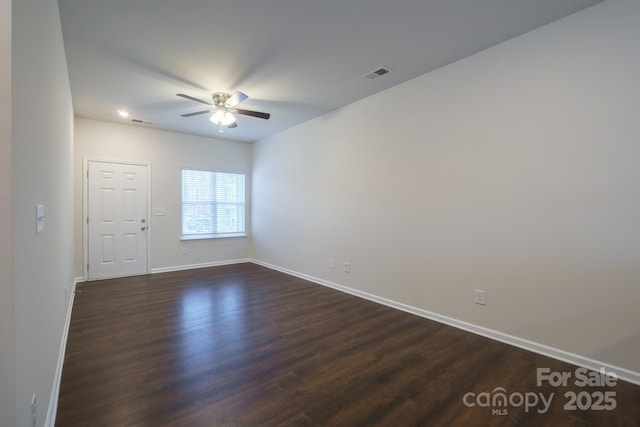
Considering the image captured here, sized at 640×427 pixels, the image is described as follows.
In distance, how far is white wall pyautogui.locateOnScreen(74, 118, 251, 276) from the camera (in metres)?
4.85

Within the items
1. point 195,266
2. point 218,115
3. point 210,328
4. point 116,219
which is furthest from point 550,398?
point 116,219

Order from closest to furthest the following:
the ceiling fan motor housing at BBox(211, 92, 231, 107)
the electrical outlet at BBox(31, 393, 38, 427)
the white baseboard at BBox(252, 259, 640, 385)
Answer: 1. the electrical outlet at BBox(31, 393, 38, 427)
2. the white baseboard at BBox(252, 259, 640, 385)
3. the ceiling fan motor housing at BBox(211, 92, 231, 107)

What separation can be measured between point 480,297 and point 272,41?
323 centimetres

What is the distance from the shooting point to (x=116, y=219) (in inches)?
201

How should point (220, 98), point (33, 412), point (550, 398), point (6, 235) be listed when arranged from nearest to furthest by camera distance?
point (6, 235), point (33, 412), point (550, 398), point (220, 98)

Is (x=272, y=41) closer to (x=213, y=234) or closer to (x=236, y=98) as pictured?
(x=236, y=98)

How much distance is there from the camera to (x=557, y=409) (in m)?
1.83

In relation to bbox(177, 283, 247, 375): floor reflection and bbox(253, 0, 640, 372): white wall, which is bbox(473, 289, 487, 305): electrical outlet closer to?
bbox(253, 0, 640, 372): white wall

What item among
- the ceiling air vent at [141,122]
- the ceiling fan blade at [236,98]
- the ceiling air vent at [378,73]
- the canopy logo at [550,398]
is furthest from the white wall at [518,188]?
the ceiling air vent at [141,122]

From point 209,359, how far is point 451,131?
3244 mm

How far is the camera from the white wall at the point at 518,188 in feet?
7.05

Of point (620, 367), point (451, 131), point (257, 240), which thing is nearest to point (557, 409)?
point (620, 367)

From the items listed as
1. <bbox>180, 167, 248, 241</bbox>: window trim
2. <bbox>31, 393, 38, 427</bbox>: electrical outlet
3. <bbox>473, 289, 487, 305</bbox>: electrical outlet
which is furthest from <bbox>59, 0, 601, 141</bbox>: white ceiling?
<bbox>31, 393, 38, 427</bbox>: electrical outlet

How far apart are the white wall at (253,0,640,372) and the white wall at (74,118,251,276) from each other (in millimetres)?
3236
